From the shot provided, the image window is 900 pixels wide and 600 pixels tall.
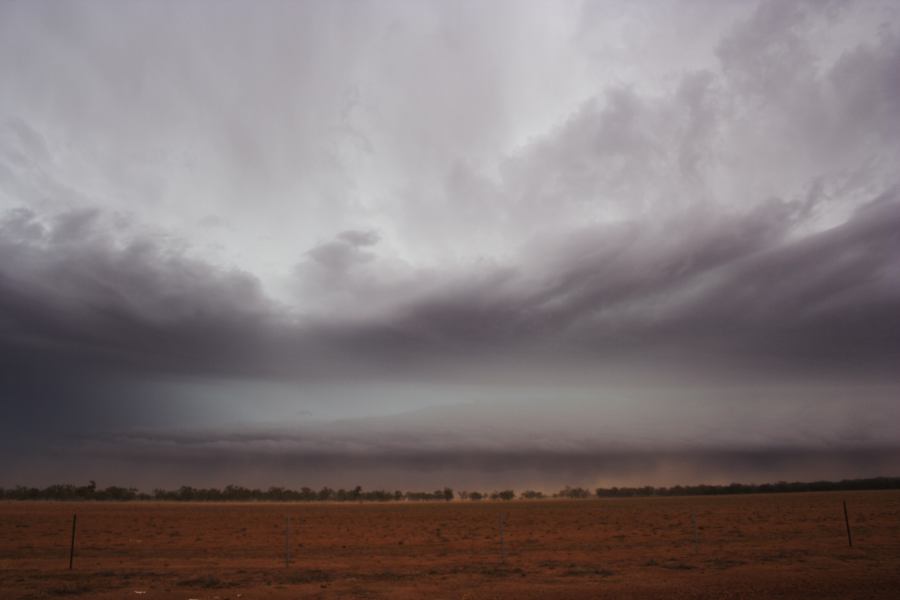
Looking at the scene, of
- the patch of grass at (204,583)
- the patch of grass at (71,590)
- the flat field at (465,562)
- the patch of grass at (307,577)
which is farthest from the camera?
the patch of grass at (307,577)

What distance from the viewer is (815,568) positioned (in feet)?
83.8

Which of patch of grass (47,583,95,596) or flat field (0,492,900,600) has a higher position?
patch of grass (47,583,95,596)

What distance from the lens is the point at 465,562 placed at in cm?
3022

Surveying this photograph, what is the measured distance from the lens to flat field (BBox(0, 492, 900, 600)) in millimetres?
21531

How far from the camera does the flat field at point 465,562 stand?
2153cm

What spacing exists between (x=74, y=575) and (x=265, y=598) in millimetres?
10624

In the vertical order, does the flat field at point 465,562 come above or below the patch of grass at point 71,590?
below

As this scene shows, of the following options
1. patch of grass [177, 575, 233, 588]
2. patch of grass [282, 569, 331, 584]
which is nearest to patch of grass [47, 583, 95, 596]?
patch of grass [177, 575, 233, 588]

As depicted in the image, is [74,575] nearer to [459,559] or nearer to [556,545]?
[459,559]

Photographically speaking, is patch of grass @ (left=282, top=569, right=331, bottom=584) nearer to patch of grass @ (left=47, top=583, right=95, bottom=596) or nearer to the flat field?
the flat field

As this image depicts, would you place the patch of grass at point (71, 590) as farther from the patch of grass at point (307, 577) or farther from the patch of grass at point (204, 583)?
the patch of grass at point (307, 577)

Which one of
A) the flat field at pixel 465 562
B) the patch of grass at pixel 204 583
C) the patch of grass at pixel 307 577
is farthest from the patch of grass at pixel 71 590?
the patch of grass at pixel 307 577

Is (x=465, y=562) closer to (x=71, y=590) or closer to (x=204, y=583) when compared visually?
(x=204, y=583)

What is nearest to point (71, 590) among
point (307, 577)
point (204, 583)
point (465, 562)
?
point (204, 583)
